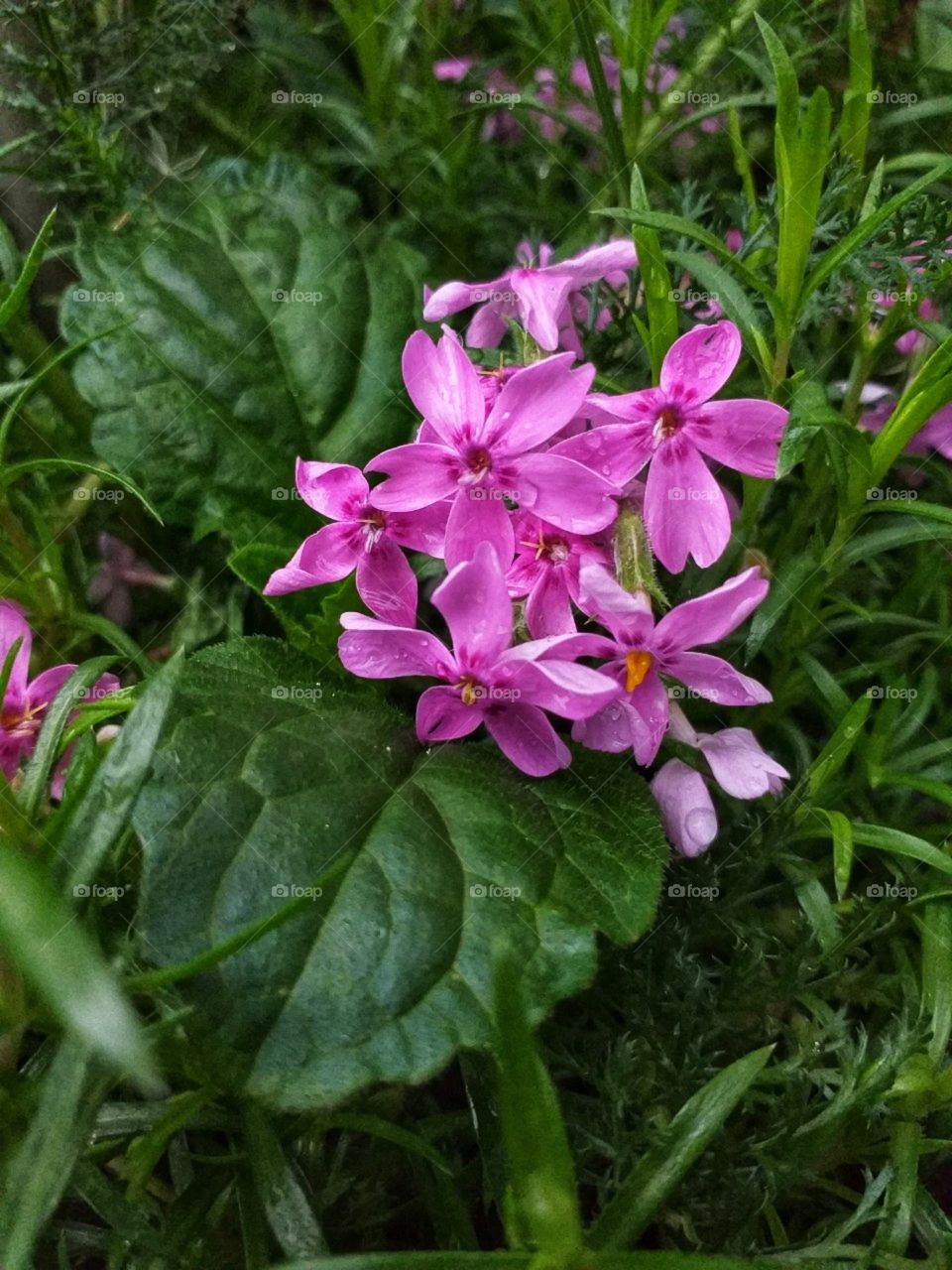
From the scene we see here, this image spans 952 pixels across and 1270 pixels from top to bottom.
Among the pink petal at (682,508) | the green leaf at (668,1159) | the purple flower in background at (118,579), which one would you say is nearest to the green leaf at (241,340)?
the purple flower in background at (118,579)

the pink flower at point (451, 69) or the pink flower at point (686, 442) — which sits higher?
the pink flower at point (451, 69)

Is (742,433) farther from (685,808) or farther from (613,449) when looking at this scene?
(685,808)

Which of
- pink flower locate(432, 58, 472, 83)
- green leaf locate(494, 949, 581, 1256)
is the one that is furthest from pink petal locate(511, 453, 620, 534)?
pink flower locate(432, 58, 472, 83)

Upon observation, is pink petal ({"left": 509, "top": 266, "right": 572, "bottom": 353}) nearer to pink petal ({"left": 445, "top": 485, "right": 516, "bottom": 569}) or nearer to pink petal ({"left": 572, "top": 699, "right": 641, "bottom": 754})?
pink petal ({"left": 445, "top": 485, "right": 516, "bottom": 569})

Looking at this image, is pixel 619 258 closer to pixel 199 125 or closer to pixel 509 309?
pixel 509 309

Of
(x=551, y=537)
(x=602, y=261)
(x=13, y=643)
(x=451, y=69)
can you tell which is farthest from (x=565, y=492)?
(x=451, y=69)

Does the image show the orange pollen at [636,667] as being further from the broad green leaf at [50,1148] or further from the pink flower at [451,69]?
the pink flower at [451,69]
